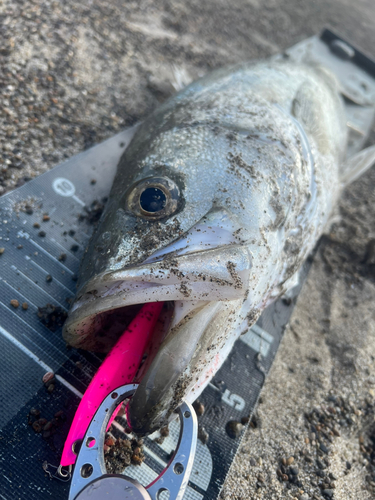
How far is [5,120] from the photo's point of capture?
2387mm

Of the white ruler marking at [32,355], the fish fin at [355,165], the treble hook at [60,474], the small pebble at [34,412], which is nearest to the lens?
the treble hook at [60,474]

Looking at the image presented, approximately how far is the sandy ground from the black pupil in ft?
3.73

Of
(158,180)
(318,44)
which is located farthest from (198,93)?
(318,44)

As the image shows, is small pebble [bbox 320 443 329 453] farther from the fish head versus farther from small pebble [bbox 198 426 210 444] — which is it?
the fish head

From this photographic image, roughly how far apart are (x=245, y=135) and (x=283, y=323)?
1.27 m

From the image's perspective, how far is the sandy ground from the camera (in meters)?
1.79

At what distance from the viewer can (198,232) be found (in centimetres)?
144

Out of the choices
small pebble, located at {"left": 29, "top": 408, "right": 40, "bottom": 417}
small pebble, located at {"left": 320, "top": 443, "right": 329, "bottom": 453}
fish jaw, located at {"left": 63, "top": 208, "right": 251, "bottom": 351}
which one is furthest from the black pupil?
small pebble, located at {"left": 320, "top": 443, "right": 329, "bottom": 453}

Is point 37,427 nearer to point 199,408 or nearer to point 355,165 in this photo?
point 199,408

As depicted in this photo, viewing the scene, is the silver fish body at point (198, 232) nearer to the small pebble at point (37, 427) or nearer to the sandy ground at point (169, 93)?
the small pebble at point (37, 427)

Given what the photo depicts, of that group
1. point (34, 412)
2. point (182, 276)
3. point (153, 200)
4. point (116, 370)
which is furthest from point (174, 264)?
point (34, 412)

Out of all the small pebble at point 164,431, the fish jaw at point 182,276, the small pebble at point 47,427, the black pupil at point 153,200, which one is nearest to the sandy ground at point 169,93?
the small pebble at point 164,431

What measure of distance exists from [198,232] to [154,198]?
280mm

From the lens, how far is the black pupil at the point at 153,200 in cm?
153
